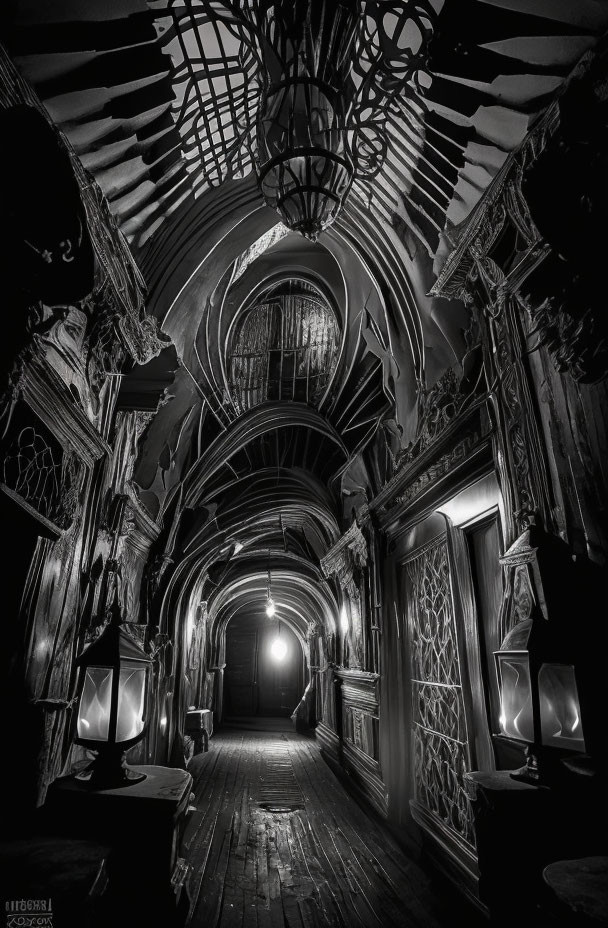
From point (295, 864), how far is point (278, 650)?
16096mm

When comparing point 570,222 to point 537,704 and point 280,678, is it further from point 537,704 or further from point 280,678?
point 280,678

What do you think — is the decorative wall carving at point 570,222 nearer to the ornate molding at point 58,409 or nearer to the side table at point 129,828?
the ornate molding at point 58,409

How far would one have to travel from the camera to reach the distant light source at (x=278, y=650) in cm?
1959

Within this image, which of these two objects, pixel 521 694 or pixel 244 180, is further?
pixel 244 180

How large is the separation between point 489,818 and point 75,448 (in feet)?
9.18

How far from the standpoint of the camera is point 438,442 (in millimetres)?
3699

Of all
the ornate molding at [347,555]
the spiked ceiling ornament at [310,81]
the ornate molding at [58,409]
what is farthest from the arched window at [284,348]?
the spiked ceiling ornament at [310,81]

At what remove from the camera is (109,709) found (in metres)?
2.54

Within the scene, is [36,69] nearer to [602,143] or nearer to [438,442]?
[602,143]

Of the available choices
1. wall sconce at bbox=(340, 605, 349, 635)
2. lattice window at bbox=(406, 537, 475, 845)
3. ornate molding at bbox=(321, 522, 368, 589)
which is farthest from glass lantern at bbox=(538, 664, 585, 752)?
wall sconce at bbox=(340, 605, 349, 635)

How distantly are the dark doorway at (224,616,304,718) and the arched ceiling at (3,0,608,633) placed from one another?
1431cm

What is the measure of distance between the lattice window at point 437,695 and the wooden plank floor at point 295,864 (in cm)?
59

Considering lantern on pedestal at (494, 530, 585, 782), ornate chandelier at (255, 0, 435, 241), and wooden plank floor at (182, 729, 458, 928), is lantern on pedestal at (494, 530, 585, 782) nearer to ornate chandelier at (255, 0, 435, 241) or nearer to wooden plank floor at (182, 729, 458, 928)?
ornate chandelier at (255, 0, 435, 241)

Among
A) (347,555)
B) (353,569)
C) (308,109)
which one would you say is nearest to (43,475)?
(308,109)
